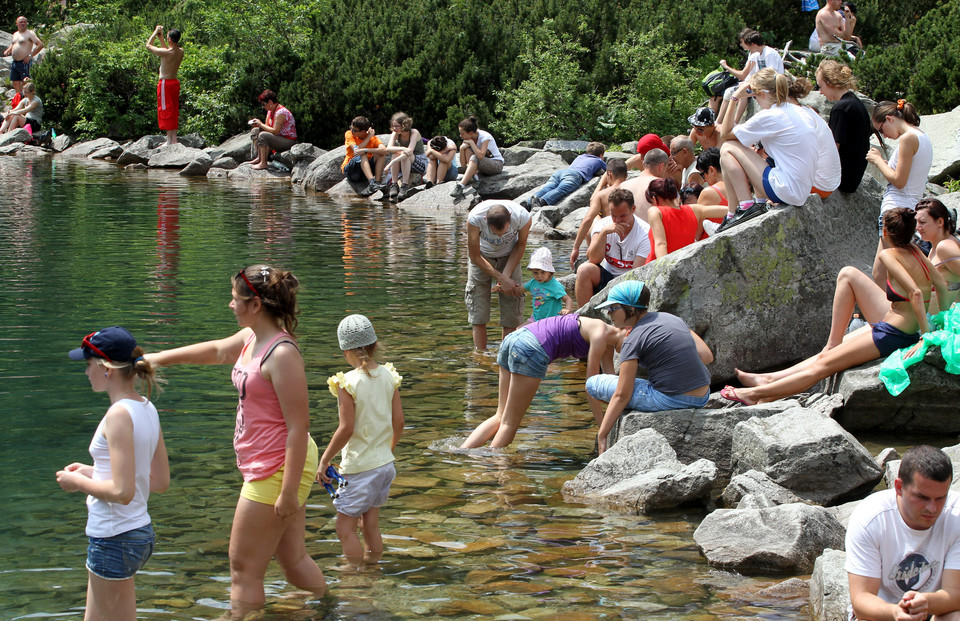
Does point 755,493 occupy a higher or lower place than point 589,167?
lower

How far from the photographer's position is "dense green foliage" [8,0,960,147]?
23.5 metres

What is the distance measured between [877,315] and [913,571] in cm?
383

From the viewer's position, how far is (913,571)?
4.36 meters

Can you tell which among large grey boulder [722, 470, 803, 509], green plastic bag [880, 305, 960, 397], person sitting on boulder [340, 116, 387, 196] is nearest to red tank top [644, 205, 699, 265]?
green plastic bag [880, 305, 960, 397]

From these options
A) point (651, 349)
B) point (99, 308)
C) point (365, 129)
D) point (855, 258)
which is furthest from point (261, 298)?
point (365, 129)

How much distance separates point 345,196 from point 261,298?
18974mm

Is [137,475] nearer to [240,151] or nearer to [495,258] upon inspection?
[495,258]

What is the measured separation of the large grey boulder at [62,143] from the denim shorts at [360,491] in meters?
28.0

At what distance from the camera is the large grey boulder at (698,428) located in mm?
7164

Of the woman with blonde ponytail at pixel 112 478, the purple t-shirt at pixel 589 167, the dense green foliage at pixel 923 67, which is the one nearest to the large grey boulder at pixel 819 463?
the woman with blonde ponytail at pixel 112 478

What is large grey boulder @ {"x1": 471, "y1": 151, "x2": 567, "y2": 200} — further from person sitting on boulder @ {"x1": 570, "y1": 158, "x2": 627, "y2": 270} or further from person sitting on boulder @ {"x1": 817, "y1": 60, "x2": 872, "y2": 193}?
person sitting on boulder @ {"x1": 817, "y1": 60, "x2": 872, "y2": 193}

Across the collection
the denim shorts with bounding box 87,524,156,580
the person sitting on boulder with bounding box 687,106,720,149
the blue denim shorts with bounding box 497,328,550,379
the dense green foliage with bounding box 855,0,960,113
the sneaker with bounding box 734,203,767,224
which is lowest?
the denim shorts with bounding box 87,524,156,580

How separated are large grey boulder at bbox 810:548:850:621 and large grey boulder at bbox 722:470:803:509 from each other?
105 cm

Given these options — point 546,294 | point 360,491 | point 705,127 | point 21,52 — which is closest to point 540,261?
point 546,294
